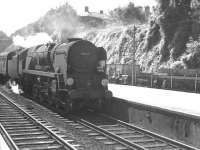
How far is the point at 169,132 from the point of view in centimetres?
1173

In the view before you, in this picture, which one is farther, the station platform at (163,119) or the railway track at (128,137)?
the station platform at (163,119)

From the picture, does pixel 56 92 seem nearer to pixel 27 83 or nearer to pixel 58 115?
pixel 58 115

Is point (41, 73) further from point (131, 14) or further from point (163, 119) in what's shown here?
point (131, 14)

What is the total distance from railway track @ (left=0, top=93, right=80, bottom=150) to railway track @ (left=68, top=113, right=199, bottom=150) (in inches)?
48.8

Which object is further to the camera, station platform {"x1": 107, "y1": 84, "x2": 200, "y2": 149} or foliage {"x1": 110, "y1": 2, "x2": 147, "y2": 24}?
foliage {"x1": 110, "y1": 2, "x2": 147, "y2": 24}

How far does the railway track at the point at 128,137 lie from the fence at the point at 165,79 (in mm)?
13450

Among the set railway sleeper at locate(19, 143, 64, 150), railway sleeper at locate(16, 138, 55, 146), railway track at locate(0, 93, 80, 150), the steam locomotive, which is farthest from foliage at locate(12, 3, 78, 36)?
railway sleeper at locate(19, 143, 64, 150)

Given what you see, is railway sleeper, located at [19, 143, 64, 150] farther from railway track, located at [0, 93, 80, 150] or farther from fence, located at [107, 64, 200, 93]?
Answer: fence, located at [107, 64, 200, 93]

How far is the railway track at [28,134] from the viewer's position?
32.2 feet

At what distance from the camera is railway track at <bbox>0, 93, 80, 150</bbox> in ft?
32.2

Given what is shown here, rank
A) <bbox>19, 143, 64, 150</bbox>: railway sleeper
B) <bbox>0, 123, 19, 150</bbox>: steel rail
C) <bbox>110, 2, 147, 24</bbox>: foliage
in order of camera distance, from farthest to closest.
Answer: <bbox>110, 2, 147, 24</bbox>: foliage → <bbox>19, 143, 64, 150</bbox>: railway sleeper → <bbox>0, 123, 19, 150</bbox>: steel rail

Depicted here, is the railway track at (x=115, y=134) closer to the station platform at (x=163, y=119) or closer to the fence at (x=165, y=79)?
the station platform at (x=163, y=119)

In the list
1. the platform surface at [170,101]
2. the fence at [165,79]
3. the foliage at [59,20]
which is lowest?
the platform surface at [170,101]

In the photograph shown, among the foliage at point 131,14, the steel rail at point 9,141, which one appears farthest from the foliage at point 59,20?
the steel rail at point 9,141
